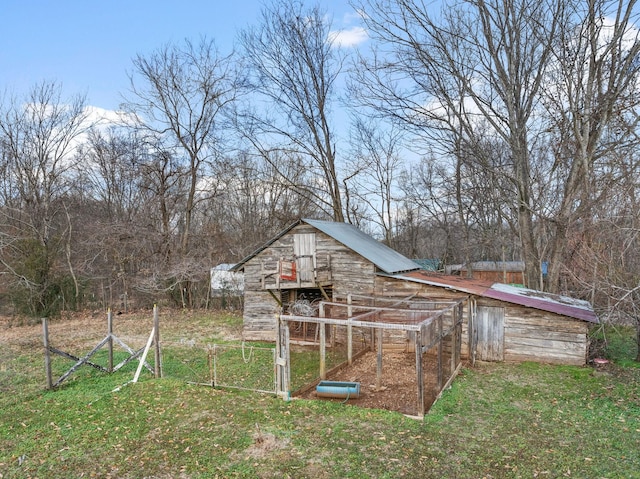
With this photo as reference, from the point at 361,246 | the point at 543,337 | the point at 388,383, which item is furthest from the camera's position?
the point at 361,246

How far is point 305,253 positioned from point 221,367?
17.8 feet

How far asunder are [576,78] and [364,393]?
14.0m

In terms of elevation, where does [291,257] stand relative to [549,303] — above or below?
above

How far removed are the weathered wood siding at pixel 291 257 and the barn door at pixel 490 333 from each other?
155 inches

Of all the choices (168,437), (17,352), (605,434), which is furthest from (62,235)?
(605,434)

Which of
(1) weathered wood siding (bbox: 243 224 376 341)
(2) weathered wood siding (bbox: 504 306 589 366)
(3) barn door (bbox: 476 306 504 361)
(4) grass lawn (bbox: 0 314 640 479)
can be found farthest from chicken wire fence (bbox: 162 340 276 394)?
(2) weathered wood siding (bbox: 504 306 589 366)

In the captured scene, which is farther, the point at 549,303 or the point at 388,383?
the point at 549,303

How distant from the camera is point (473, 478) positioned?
636 cm

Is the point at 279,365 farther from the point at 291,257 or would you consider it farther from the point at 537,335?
the point at 537,335

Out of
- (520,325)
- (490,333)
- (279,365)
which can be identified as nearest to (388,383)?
(279,365)

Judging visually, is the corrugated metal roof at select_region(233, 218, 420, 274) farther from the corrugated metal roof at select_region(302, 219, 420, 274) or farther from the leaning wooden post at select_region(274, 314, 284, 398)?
the leaning wooden post at select_region(274, 314, 284, 398)

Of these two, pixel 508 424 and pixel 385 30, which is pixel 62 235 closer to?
pixel 385 30

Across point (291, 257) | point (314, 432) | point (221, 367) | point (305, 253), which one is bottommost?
point (221, 367)

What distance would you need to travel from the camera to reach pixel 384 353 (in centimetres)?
1491
